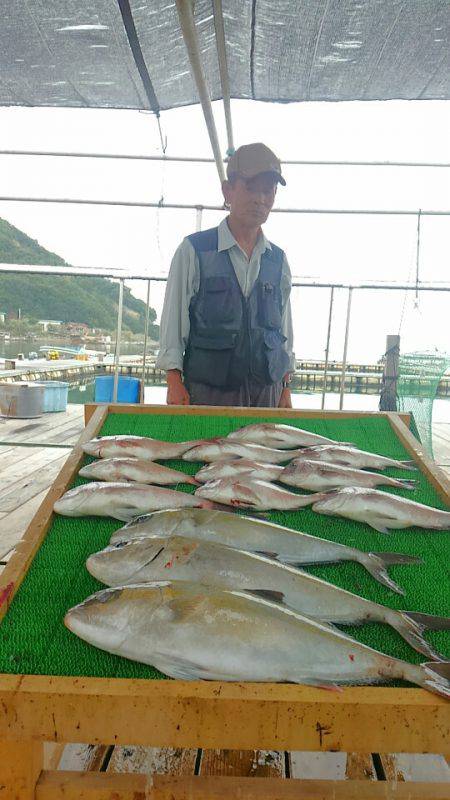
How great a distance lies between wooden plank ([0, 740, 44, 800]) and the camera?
126 centimetres

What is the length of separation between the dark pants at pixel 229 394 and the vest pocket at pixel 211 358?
3.0 inches

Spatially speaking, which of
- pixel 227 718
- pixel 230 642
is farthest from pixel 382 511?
pixel 227 718

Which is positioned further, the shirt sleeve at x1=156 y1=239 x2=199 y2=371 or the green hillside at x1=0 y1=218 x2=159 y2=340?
the green hillside at x1=0 y1=218 x2=159 y2=340

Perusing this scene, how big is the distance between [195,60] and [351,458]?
3.22 metres

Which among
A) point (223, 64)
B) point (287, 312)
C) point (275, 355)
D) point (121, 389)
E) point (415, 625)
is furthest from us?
point (121, 389)

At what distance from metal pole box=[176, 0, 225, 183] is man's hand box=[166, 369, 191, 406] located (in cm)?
209

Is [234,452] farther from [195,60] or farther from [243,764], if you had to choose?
[195,60]

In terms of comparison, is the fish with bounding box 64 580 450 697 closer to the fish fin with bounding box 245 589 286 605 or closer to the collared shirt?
the fish fin with bounding box 245 589 286 605

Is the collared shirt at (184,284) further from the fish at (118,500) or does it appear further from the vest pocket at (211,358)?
the fish at (118,500)

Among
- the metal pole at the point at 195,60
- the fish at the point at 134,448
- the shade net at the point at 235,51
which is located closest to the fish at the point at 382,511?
the fish at the point at 134,448

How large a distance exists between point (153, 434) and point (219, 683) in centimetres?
163

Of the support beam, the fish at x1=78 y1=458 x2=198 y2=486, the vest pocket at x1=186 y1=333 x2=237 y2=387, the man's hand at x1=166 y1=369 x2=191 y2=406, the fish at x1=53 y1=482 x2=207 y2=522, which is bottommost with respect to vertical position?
the fish at x1=53 y1=482 x2=207 y2=522

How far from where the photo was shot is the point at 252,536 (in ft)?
5.65

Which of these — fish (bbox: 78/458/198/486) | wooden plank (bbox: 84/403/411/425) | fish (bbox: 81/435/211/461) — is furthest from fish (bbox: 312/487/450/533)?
wooden plank (bbox: 84/403/411/425)
